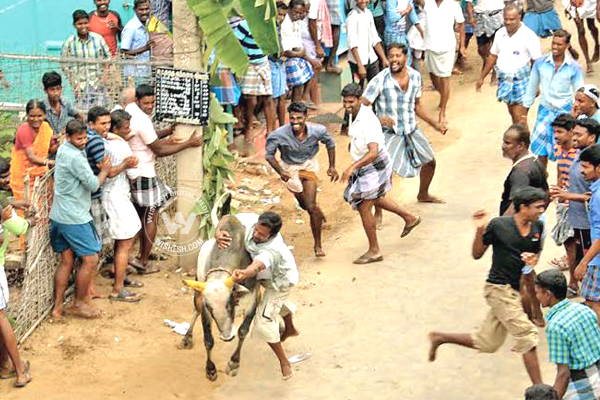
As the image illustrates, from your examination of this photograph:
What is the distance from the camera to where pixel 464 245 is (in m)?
11.9

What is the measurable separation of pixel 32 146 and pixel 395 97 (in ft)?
11.6

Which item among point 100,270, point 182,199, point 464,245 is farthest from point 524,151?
point 100,270

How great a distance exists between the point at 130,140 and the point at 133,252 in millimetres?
1280

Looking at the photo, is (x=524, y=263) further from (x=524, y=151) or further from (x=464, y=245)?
(x=464, y=245)

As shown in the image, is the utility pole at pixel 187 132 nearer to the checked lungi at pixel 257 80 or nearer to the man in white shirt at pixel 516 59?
the checked lungi at pixel 257 80

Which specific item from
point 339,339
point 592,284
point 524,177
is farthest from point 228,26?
point 592,284

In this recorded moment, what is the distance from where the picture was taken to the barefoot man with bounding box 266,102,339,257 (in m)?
11.4

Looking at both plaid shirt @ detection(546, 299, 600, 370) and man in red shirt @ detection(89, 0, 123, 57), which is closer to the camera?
plaid shirt @ detection(546, 299, 600, 370)

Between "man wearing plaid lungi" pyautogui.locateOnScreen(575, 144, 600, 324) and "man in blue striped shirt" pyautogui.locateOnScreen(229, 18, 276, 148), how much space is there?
5.25 metres

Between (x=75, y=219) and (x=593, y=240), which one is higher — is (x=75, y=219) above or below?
below

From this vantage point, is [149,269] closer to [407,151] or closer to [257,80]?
[407,151]

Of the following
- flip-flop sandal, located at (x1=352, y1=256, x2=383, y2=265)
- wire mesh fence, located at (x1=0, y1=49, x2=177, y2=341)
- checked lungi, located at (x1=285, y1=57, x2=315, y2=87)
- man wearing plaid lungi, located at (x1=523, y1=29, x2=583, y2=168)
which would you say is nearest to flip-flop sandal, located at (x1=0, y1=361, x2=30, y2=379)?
wire mesh fence, located at (x1=0, y1=49, x2=177, y2=341)

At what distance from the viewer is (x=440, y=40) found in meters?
15.4

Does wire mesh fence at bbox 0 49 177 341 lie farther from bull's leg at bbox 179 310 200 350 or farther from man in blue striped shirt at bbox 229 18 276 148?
man in blue striped shirt at bbox 229 18 276 148
